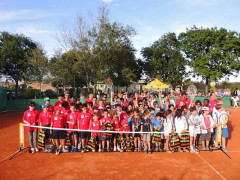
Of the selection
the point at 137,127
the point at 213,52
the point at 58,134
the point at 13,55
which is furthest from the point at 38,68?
the point at 213,52

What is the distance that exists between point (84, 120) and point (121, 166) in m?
2.07

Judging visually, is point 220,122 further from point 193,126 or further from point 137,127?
point 137,127

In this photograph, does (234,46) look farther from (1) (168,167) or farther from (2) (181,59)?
(1) (168,167)

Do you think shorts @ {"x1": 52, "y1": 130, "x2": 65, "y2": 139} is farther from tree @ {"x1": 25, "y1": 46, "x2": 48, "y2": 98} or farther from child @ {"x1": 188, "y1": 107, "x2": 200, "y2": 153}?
tree @ {"x1": 25, "y1": 46, "x2": 48, "y2": 98}

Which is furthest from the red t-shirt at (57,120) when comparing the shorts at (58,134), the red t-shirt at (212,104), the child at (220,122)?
the red t-shirt at (212,104)

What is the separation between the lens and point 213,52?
101 ft

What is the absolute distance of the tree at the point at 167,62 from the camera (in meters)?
34.8

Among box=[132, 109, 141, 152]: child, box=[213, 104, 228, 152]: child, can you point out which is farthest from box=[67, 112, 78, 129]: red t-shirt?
box=[213, 104, 228, 152]: child

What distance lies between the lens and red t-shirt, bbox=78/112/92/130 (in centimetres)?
655

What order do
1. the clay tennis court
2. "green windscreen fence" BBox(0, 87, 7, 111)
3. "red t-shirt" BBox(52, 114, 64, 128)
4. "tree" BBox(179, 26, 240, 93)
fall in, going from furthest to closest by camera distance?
"tree" BBox(179, 26, 240, 93) < "green windscreen fence" BBox(0, 87, 7, 111) < "red t-shirt" BBox(52, 114, 64, 128) < the clay tennis court

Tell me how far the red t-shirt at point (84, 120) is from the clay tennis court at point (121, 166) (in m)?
0.93

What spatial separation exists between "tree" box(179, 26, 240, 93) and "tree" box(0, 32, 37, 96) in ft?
86.8

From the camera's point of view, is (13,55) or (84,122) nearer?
(84,122)

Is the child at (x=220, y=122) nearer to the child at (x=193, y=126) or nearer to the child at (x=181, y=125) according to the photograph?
the child at (x=193, y=126)
